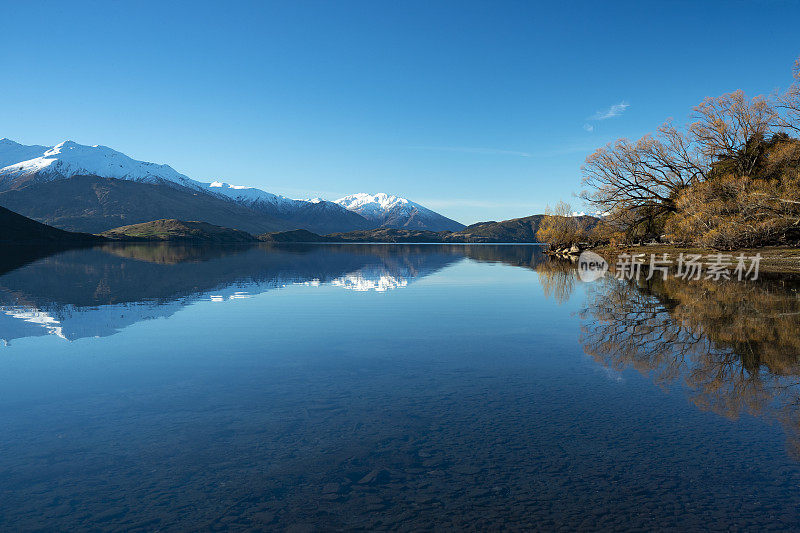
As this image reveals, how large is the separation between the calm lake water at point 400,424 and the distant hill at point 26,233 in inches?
7544

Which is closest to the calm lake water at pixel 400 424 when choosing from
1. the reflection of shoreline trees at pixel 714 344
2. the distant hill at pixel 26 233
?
the reflection of shoreline trees at pixel 714 344

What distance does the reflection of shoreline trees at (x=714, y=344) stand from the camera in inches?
403

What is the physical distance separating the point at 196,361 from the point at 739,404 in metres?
15.5

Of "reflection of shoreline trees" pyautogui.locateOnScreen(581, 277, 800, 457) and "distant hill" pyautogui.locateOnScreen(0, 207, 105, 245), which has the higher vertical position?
"distant hill" pyautogui.locateOnScreen(0, 207, 105, 245)

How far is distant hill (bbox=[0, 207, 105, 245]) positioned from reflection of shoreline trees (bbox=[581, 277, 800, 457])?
202 metres

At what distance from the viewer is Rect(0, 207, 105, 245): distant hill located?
160 metres

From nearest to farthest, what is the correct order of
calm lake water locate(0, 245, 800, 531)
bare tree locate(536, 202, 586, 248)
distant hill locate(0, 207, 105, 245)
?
calm lake water locate(0, 245, 800, 531) → bare tree locate(536, 202, 586, 248) → distant hill locate(0, 207, 105, 245)

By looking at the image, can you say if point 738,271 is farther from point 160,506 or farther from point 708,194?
point 160,506

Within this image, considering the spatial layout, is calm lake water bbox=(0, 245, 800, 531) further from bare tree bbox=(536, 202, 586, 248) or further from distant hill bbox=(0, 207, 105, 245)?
distant hill bbox=(0, 207, 105, 245)

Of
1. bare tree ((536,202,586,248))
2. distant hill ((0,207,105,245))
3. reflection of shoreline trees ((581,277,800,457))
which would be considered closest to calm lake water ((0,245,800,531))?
reflection of shoreline trees ((581,277,800,457))

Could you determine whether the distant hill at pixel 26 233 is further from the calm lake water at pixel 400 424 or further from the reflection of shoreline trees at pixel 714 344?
the reflection of shoreline trees at pixel 714 344

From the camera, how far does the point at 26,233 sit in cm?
16888

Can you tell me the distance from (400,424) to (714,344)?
12822 mm

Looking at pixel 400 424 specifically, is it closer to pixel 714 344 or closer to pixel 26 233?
pixel 714 344
